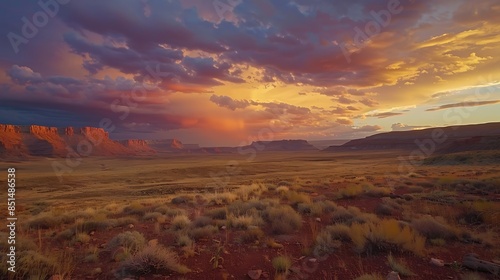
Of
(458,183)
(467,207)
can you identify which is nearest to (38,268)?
(467,207)

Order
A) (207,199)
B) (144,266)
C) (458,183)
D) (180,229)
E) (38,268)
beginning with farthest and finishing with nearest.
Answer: (458,183), (207,199), (180,229), (144,266), (38,268)

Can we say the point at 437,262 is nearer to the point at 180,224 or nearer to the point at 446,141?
the point at 180,224

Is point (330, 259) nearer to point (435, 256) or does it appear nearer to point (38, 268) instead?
point (435, 256)

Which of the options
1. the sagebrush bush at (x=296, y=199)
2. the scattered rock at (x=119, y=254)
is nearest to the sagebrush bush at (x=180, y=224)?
the scattered rock at (x=119, y=254)

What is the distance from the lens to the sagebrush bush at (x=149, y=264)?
6012mm

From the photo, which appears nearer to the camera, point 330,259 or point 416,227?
point 330,259

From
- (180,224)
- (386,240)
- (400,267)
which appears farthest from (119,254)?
(386,240)

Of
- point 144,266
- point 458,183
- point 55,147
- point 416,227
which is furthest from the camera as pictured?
point 55,147

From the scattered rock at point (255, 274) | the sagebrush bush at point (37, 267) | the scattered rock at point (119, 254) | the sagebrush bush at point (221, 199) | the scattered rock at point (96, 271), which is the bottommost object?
the sagebrush bush at point (221, 199)

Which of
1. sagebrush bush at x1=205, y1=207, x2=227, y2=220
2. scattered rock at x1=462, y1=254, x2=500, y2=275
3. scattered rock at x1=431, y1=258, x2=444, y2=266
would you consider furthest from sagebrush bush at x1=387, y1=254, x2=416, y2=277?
sagebrush bush at x1=205, y1=207, x2=227, y2=220

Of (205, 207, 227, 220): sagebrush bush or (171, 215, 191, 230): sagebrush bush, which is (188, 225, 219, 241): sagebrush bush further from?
(205, 207, 227, 220): sagebrush bush

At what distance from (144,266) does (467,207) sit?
37.2 feet

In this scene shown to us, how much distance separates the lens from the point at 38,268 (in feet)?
18.2

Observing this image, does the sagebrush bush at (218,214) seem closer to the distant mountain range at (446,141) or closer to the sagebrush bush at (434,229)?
the sagebrush bush at (434,229)
